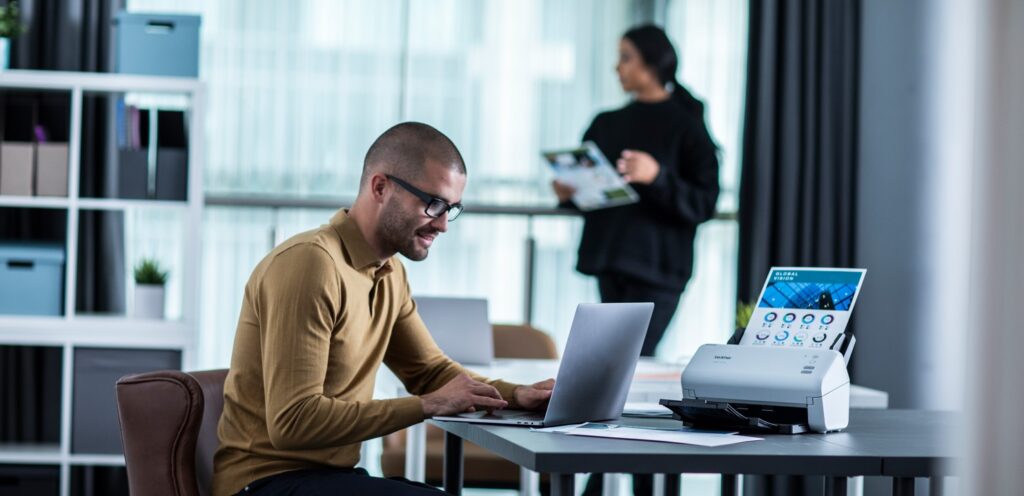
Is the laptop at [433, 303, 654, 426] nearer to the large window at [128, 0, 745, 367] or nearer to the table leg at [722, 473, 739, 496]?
the table leg at [722, 473, 739, 496]

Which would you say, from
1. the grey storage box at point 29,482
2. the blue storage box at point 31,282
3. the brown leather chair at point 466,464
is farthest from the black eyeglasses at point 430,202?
the grey storage box at point 29,482

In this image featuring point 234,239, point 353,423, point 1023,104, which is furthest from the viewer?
point 234,239

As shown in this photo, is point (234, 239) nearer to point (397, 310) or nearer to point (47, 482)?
point (47, 482)

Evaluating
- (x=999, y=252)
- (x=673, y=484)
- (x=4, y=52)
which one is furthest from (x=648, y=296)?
(x=999, y=252)

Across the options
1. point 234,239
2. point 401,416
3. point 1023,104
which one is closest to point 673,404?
point 401,416

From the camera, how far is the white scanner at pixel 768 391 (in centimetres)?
198

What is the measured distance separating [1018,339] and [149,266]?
331 cm

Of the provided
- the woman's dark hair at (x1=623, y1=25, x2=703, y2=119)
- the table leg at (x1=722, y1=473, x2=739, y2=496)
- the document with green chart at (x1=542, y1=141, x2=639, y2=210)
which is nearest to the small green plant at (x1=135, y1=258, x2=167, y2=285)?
the document with green chart at (x1=542, y1=141, x2=639, y2=210)

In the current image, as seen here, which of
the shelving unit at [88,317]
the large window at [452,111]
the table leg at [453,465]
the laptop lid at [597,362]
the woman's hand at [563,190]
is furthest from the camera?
the large window at [452,111]

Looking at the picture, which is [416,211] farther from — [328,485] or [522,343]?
[522,343]

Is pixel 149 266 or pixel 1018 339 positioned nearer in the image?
pixel 1018 339

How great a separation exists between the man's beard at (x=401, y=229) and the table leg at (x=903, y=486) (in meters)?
0.87

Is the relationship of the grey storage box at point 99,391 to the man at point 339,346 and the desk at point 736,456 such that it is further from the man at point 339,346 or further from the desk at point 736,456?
the desk at point 736,456

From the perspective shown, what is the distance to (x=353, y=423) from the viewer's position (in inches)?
75.8
